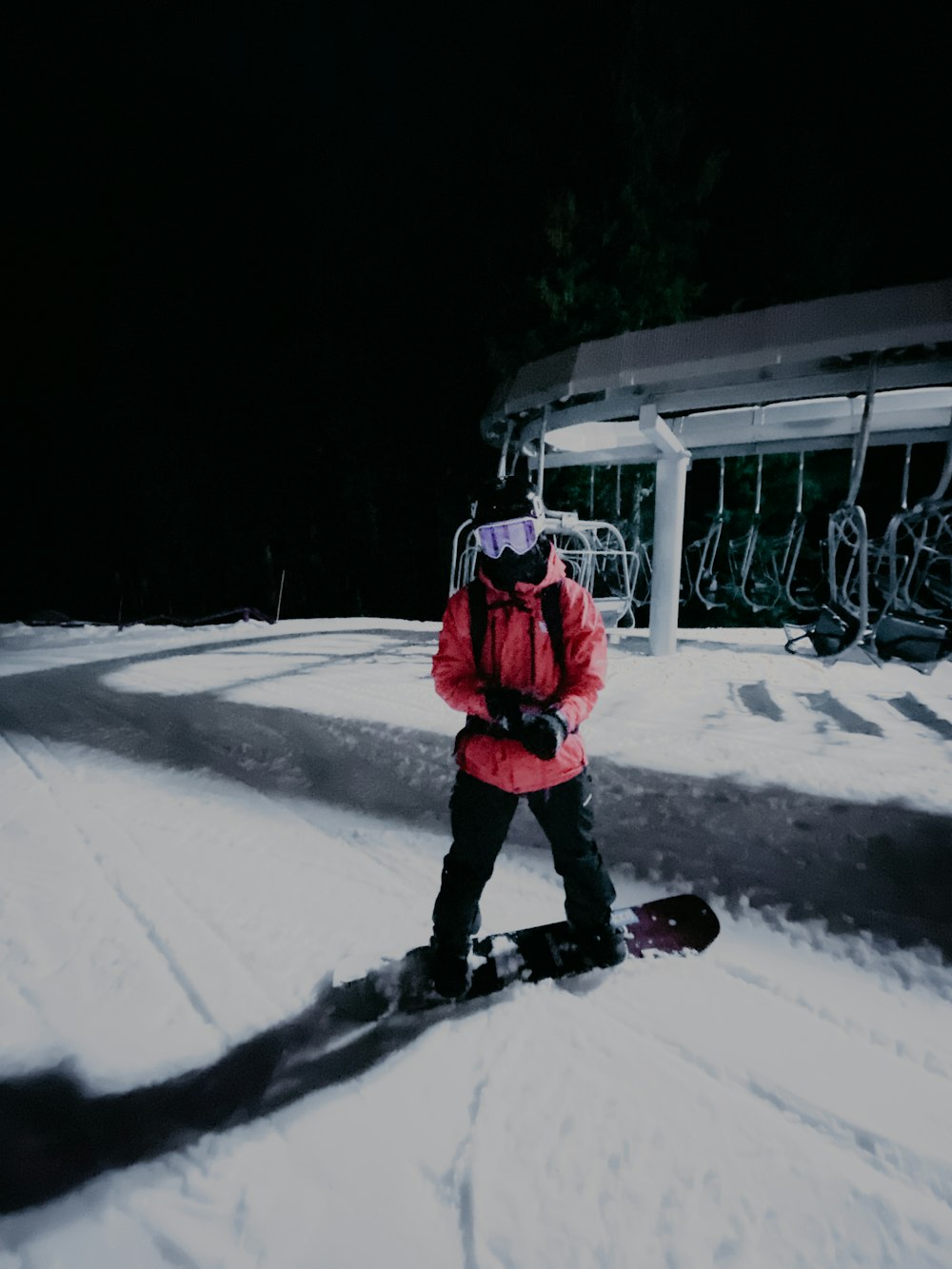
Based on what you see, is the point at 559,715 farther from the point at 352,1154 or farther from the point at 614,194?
the point at 614,194

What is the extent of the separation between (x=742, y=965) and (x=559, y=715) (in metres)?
1.11

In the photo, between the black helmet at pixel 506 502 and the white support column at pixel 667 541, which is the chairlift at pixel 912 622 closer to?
the white support column at pixel 667 541

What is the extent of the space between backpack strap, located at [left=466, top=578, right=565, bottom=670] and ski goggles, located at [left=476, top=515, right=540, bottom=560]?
0.45 ft

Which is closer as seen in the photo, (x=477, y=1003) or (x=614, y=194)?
(x=477, y=1003)

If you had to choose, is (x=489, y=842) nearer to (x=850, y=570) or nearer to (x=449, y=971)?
(x=449, y=971)

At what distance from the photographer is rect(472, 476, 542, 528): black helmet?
193cm

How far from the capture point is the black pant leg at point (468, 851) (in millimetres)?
2039

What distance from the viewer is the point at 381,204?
24438 millimetres

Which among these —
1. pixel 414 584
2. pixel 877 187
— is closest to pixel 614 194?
pixel 877 187

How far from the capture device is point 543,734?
182 centimetres

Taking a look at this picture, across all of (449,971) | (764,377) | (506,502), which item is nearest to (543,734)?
(506,502)

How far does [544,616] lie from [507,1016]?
3.80 ft

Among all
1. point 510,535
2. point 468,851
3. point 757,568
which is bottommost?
point 757,568

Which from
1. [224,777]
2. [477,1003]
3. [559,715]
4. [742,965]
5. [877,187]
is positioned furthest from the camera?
[877,187]
